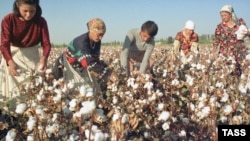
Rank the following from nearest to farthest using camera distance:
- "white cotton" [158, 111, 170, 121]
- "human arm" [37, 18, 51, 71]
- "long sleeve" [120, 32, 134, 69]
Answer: "white cotton" [158, 111, 170, 121] < "human arm" [37, 18, 51, 71] < "long sleeve" [120, 32, 134, 69]

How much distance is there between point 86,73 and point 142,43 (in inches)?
38.4

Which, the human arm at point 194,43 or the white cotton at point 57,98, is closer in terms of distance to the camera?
the white cotton at point 57,98

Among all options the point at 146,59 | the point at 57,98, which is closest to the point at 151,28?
the point at 146,59

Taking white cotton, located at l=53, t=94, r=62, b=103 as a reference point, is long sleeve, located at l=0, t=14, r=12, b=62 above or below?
above

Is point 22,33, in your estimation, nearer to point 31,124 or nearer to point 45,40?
point 45,40

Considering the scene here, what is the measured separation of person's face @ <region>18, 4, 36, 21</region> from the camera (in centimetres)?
380

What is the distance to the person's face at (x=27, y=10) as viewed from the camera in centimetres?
380

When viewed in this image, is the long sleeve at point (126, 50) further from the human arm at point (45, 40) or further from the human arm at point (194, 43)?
the human arm at point (194, 43)

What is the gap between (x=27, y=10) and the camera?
382cm

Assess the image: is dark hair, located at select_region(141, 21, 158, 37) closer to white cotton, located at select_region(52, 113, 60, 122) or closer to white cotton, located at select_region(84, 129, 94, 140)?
white cotton, located at select_region(52, 113, 60, 122)

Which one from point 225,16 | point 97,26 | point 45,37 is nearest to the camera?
point 97,26

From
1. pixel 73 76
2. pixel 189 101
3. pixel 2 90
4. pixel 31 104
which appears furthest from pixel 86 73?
pixel 31 104

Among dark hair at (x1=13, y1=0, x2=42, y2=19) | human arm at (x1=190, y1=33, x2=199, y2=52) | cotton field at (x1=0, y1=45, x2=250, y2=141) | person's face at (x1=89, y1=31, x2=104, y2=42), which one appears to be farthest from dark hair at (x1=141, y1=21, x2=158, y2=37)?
human arm at (x1=190, y1=33, x2=199, y2=52)

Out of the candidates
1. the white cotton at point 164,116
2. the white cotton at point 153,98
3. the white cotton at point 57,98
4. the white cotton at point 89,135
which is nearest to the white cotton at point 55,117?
the white cotton at point 57,98
